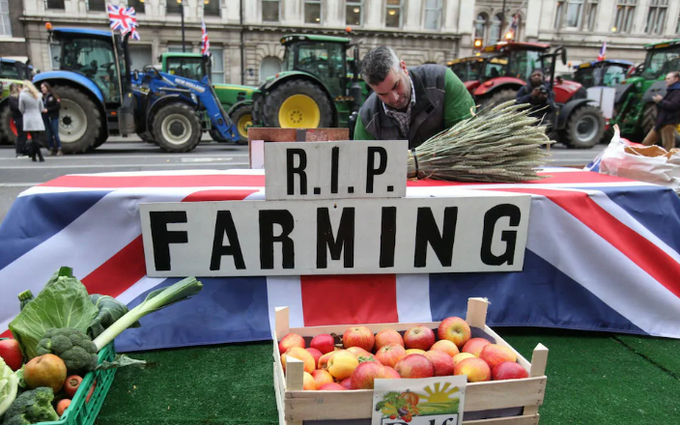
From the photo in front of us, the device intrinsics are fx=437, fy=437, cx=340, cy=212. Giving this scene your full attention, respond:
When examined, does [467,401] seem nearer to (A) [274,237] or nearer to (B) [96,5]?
(A) [274,237]

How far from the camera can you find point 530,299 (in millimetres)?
2217

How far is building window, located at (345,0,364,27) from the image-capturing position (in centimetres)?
2311

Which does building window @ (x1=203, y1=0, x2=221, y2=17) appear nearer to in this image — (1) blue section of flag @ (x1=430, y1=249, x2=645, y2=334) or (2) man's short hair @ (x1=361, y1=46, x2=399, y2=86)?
(2) man's short hair @ (x1=361, y1=46, x2=399, y2=86)

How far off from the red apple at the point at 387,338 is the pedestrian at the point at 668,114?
24.0ft

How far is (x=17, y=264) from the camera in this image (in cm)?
193

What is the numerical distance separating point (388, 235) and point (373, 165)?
1.13ft

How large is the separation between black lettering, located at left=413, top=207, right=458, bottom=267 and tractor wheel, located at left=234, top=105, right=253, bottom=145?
10.4 m

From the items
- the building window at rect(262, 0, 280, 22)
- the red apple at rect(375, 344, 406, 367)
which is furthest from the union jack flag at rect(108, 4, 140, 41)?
the building window at rect(262, 0, 280, 22)

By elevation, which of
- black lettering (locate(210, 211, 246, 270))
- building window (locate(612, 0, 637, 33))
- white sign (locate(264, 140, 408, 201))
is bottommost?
Answer: black lettering (locate(210, 211, 246, 270))

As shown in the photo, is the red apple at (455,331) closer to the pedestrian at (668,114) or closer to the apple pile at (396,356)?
the apple pile at (396,356)

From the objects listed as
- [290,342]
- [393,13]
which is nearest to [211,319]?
[290,342]

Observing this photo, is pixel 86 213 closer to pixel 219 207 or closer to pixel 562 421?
pixel 219 207

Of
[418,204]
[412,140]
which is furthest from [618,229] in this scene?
[412,140]

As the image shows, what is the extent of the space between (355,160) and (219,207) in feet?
2.09
